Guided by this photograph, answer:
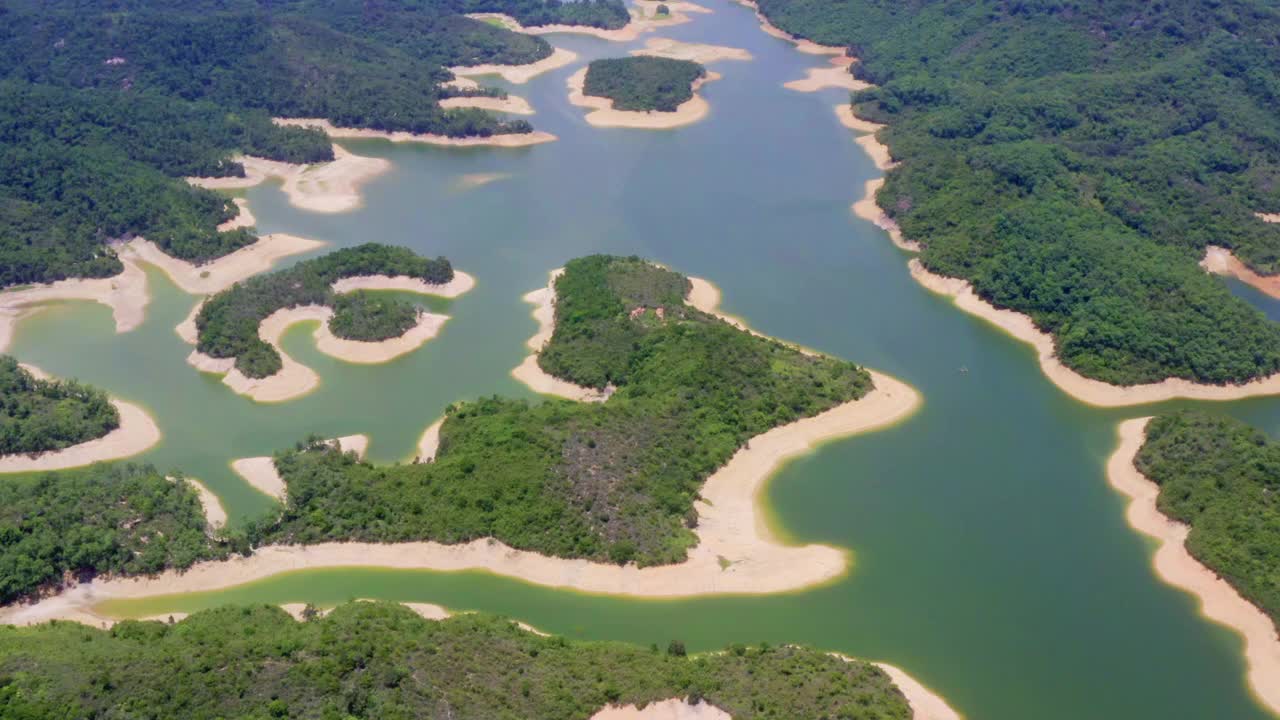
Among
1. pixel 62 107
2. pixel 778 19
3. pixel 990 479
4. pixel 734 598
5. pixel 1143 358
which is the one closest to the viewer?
pixel 734 598

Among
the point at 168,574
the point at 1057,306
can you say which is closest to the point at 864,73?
the point at 1057,306

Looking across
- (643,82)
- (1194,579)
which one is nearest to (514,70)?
(643,82)

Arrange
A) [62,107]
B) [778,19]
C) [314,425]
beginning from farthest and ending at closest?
1. [778,19]
2. [62,107]
3. [314,425]

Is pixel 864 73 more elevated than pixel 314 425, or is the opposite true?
pixel 864 73

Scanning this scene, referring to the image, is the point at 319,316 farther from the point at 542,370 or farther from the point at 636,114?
the point at 636,114

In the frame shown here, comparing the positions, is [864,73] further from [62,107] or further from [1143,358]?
[62,107]

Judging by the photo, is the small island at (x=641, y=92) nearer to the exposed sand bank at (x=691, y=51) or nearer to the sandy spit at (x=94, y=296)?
the exposed sand bank at (x=691, y=51)

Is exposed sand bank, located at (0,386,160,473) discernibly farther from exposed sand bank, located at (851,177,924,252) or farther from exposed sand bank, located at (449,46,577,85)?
exposed sand bank, located at (449,46,577,85)
